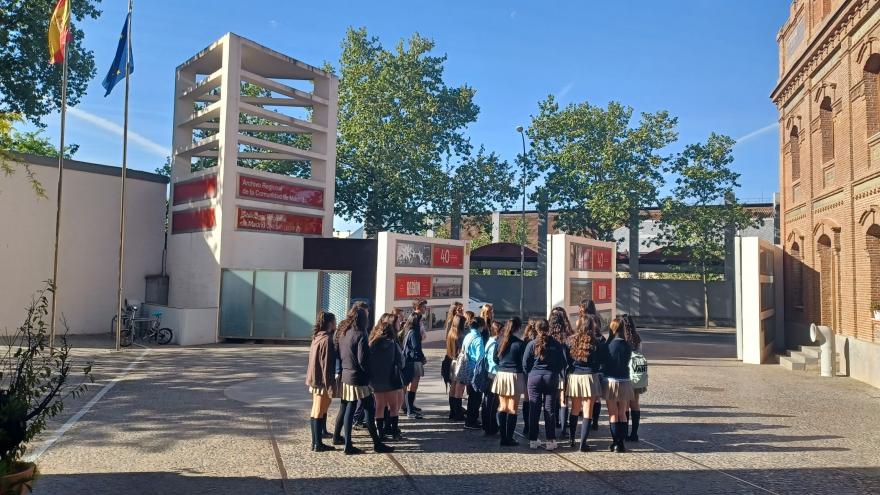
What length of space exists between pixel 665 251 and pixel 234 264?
89.5ft

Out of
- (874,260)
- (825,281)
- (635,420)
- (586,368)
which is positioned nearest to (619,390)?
(586,368)

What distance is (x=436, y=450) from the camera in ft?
27.6

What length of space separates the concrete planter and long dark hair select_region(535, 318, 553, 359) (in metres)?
5.94

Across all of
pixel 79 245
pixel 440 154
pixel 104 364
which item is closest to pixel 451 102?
pixel 440 154

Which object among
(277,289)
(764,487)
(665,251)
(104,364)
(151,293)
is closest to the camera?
(764,487)

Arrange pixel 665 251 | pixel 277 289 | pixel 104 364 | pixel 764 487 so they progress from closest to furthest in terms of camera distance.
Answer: pixel 764 487 → pixel 104 364 → pixel 277 289 → pixel 665 251

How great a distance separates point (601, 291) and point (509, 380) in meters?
12.9

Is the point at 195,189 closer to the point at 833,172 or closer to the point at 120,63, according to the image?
the point at 120,63

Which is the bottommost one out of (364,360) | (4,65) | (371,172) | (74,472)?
(74,472)

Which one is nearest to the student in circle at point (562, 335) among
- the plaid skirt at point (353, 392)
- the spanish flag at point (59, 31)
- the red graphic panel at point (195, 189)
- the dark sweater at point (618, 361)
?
the dark sweater at point (618, 361)

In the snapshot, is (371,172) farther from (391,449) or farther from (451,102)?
(391,449)

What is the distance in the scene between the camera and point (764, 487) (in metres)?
6.93

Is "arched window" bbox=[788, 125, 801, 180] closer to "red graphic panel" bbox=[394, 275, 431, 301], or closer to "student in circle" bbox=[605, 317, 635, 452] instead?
"red graphic panel" bbox=[394, 275, 431, 301]

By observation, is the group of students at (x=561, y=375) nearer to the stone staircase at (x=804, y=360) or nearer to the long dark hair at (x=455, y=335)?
the long dark hair at (x=455, y=335)
